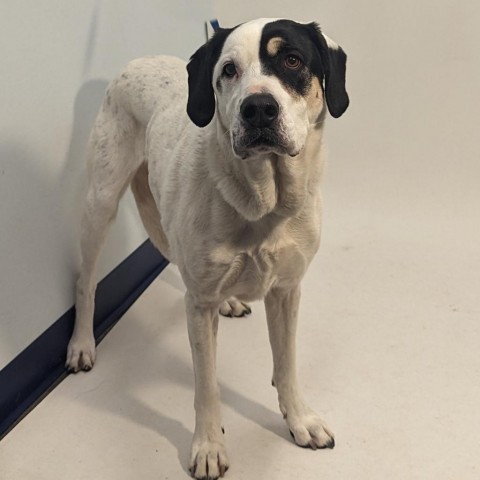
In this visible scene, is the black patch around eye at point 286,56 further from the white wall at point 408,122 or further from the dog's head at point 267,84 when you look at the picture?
the white wall at point 408,122

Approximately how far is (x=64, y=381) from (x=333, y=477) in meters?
0.87

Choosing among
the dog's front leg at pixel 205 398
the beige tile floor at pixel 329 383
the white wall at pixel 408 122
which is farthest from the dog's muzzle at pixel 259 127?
the white wall at pixel 408 122

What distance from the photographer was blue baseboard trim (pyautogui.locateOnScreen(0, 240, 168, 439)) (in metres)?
1.67

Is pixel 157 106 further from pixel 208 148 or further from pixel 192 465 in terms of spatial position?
pixel 192 465

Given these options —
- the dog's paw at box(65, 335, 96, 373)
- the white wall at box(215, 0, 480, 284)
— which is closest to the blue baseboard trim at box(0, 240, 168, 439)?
the dog's paw at box(65, 335, 96, 373)

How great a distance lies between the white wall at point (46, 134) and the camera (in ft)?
5.19

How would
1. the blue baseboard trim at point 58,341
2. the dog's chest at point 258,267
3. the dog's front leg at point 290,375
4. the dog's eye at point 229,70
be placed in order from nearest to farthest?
the dog's eye at point 229,70 → the dog's chest at point 258,267 → the dog's front leg at point 290,375 → the blue baseboard trim at point 58,341

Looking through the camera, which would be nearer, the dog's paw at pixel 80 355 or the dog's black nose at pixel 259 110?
the dog's black nose at pixel 259 110

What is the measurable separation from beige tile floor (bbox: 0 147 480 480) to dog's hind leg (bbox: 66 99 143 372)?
0.31ft

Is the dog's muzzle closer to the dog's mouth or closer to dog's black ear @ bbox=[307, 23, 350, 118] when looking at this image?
the dog's mouth

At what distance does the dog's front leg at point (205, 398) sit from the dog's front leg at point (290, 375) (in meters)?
0.16

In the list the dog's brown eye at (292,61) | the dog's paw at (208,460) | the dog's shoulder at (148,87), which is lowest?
the dog's paw at (208,460)

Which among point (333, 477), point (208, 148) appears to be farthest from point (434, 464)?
point (208, 148)

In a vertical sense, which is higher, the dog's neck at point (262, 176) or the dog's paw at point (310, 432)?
the dog's neck at point (262, 176)
